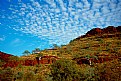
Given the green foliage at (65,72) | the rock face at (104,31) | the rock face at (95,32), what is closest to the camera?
the green foliage at (65,72)

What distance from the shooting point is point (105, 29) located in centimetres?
11425

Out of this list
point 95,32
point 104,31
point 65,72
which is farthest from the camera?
point 95,32

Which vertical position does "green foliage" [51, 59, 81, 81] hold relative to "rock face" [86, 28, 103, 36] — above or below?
below

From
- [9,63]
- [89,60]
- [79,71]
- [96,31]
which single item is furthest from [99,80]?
[96,31]

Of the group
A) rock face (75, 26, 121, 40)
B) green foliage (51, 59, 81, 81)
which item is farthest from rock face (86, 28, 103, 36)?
green foliage (51, 59, 81, 81)

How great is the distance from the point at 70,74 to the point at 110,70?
626 cm

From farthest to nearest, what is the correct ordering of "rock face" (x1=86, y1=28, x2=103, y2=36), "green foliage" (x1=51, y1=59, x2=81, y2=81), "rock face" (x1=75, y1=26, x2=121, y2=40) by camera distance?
"rock face" (x1=86, y1=28, x2=103, y2=36) → "rock face" (x1=75, y1=26, x2=121, y2=40) → "green foliage" (x1=51, y1=59, x2=81, y2=81)

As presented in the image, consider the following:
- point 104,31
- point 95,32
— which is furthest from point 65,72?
point 95,32

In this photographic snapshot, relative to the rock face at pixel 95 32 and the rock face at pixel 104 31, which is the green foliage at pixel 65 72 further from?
the rock face at pixel 95 32

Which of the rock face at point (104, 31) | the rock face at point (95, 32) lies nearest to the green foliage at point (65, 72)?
the rock face at point (104, 31)

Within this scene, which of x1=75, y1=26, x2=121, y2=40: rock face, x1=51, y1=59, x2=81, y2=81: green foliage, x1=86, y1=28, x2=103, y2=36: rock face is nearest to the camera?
x1=51, y1=59, x2=81, y2=81: green foliage

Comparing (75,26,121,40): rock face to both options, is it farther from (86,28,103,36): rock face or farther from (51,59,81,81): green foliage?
(51,59,81,81): green foliage

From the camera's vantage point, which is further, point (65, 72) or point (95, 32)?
point (95, 32)

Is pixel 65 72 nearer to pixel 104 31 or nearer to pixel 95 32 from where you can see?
pixel 104 31
